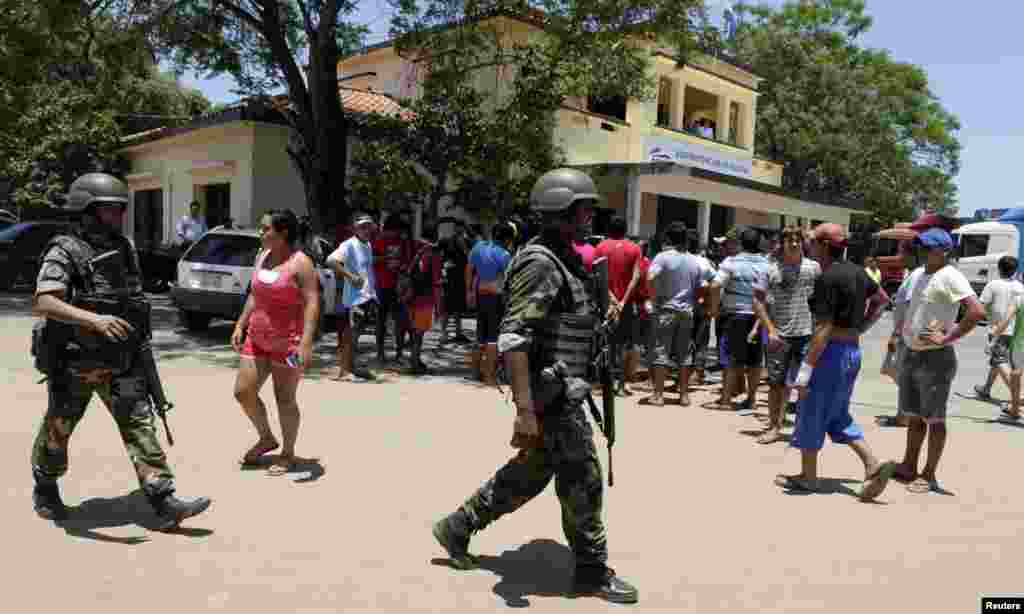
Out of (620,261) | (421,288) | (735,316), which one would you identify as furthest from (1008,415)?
(421,288)

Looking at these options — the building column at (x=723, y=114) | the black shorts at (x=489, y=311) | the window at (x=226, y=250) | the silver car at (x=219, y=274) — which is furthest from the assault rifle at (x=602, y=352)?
the building column at (x=723, y=114)

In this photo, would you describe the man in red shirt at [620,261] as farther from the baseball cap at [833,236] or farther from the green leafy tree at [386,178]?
the green leafy tree at [386,178]

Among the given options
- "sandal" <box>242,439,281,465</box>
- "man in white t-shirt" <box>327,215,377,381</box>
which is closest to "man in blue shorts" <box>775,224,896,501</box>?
"sandal" <box>242,439,281,465</box>

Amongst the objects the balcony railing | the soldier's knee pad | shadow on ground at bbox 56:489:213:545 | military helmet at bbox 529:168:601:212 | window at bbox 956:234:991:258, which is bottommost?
shadow on ground at bbox 56:489:213:545

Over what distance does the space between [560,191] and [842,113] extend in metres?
31.7

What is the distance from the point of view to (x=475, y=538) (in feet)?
14.1

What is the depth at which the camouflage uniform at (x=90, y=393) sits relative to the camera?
4.07 metres

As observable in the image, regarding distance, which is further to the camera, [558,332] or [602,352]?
[602,352]

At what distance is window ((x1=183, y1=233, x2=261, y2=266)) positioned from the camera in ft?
36.9

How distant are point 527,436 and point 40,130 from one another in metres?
23.4

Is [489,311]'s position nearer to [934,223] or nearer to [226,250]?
[226,250]

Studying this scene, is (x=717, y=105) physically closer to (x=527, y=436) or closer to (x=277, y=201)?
(x=277, y=201)

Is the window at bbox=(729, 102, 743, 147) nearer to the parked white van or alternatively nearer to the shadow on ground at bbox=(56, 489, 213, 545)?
the parked white van

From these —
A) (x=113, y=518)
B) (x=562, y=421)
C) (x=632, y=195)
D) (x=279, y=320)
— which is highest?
(x=632, y=195)
